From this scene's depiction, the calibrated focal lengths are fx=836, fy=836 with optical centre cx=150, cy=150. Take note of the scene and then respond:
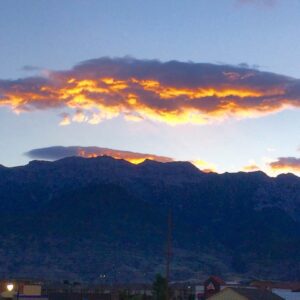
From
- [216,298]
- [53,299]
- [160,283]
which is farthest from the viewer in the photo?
[53,299]

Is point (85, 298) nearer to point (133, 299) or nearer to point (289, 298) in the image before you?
point (289, 298)

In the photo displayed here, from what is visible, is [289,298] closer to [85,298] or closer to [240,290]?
[240,290]

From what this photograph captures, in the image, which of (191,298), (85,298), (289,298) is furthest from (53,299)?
(289,298)

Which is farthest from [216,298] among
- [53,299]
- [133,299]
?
[53,299]

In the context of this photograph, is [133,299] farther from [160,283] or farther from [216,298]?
[160,283]

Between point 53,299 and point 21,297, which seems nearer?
point 21,297

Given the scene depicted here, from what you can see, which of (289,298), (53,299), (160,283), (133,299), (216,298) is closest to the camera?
(133,299)

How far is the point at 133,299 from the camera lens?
7225 cm

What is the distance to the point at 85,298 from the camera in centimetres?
10338

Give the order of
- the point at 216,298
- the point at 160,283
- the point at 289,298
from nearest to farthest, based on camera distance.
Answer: the point at 216,298 → the point at 160,283 → the point at 289,298

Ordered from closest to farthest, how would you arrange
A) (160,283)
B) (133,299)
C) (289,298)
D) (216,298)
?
(133,299), (216,298), (160,283), (289,298)

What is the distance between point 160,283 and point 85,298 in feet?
62.1

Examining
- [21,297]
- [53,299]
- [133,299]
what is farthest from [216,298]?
[53,299]

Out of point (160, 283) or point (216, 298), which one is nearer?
point (216, 298)
